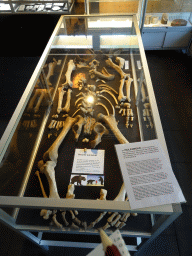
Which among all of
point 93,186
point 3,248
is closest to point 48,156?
point 93,186

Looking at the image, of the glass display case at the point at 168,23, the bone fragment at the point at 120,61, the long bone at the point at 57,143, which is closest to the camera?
the long bone at the point at 57,143

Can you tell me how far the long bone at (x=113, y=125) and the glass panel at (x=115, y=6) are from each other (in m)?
3.66

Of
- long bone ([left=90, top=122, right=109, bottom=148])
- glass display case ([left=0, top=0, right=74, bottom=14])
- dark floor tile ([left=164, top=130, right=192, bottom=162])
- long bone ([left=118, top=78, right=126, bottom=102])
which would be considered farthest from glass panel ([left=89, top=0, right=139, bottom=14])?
long bone ([left=90, top=122, right=109, bottom=148])

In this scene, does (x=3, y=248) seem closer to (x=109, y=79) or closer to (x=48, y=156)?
(x=48, y=156)

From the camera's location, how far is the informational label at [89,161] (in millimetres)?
1839

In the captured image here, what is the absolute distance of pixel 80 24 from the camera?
3455mm

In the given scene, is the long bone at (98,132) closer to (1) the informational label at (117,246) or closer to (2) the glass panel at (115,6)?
(1) the informational label at (117,246)

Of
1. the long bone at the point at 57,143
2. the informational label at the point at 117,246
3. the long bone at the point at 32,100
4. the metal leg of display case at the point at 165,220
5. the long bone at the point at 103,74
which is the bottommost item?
the informational label at the point at 117,246

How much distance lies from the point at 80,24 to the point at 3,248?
356 centimetres

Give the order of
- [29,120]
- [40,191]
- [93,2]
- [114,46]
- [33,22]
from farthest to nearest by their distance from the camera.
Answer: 1. [33,22]
2. [93,2]
3. [114,46]
4. [29,120]
5. [40,191]

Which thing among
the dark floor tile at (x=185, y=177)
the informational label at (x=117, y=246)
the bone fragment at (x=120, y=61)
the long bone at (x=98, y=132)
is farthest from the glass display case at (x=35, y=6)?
the informational label at (x=117, y=246)

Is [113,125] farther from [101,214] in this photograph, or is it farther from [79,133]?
[101,214]

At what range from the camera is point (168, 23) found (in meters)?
5.01

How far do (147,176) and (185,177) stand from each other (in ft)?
5.63
